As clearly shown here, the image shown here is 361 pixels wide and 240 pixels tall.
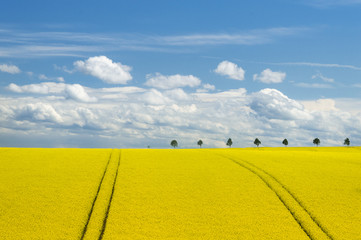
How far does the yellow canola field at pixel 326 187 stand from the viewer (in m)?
20.0

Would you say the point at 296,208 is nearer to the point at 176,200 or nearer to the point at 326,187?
the point at 326,187

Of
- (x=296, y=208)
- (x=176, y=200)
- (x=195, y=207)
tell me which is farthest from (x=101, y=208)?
(x=296, y=208)

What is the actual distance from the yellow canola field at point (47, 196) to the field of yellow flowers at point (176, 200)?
53 mm

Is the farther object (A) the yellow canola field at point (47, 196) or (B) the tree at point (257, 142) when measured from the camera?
(B) the tree at point (257, 142)

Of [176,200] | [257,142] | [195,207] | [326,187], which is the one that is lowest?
[195,207]

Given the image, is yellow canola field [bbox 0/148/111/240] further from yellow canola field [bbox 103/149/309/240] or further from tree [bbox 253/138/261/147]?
tree [bbox 253/138/261/147]

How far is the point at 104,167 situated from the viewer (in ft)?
97.4

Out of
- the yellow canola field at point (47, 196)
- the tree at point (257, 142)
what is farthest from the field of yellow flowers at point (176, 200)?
the tree at point (257, 142)

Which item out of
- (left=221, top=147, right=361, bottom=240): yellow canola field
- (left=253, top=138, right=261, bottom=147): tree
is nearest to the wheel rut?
(left=221, top=147, right=361, bottom=240): yellow canola field

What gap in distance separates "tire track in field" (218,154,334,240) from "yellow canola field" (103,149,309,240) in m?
0.35

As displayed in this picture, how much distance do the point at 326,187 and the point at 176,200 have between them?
440 inches

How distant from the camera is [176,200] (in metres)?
22.1

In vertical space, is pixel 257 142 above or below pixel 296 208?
above

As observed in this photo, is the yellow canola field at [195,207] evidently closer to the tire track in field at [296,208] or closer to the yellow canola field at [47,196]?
the tire track in field at [296,208]
